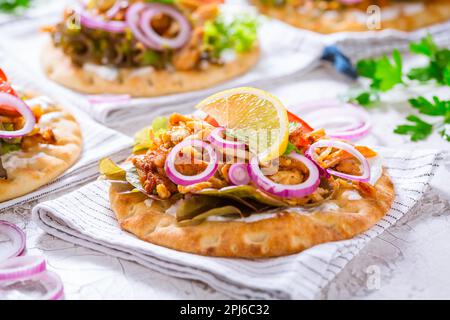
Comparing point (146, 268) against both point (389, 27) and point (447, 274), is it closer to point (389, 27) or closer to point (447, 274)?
point (447, 274)

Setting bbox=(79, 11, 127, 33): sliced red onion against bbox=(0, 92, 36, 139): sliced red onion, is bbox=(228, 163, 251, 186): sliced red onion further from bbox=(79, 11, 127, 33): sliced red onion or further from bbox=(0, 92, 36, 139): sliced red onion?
bbox=(79, 11, 127, 33): sliced red onion

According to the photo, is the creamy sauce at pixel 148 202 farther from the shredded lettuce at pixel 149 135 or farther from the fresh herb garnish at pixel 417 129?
the fresh herb garnish at pixel 417 129

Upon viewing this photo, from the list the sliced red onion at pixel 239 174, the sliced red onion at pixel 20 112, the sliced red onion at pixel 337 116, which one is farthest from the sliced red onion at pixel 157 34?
the sliced red onion at pixel 239 174

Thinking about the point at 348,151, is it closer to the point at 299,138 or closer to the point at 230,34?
the point at 299,138

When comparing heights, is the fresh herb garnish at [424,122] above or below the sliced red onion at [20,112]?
below

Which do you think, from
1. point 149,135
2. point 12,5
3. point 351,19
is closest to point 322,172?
point 149,135
